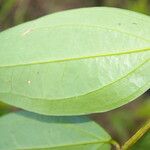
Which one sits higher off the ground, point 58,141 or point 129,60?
point 129,60

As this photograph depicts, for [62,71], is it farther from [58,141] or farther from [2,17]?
[2,17]

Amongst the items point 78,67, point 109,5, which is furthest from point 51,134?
point 109,5

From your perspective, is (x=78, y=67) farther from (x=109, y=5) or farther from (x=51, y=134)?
(x=109, y=5)

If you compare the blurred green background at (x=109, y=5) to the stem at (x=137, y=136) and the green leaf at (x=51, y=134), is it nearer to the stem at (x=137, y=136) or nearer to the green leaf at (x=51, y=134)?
the green leaf at (x=51, y=134)

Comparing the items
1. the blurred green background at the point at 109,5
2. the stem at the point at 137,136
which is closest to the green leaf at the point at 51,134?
the stem at the point at 137,136

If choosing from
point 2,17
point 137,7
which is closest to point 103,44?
point 137,7

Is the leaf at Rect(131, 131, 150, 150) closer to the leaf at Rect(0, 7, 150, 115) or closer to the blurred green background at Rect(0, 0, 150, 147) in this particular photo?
the leaf at Rect(0, 7, 150, 115)
